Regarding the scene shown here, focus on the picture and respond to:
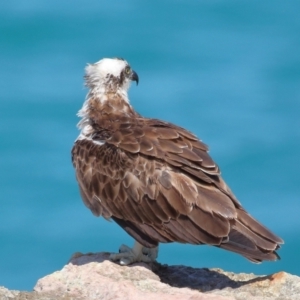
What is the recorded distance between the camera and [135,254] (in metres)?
9.44

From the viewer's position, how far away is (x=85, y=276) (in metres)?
8.43

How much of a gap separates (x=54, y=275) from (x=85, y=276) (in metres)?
0.28

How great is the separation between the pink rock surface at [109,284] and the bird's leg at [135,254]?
0.20 m

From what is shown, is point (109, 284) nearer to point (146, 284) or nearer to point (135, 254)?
point (146, 284)

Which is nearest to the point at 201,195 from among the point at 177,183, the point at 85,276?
the point at 177,183

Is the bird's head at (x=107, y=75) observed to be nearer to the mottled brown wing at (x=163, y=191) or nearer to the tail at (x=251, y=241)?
the mottled brown wing at (x=163, y=191)

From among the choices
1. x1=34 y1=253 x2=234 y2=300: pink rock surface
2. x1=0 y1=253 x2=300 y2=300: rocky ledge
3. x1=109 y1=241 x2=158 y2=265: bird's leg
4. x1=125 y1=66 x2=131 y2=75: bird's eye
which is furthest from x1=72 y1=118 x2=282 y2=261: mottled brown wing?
x1=125 y1=66 x2=131 y2=75: bird's eye

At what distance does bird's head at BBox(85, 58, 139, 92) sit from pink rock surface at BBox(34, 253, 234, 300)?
275 centimetres

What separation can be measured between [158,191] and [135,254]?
70cm

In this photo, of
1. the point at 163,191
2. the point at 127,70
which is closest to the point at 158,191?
the point at 163,191

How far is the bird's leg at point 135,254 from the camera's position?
9297 mm

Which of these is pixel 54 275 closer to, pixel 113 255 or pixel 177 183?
pixel 113 255

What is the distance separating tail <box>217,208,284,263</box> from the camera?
8773 millimetres

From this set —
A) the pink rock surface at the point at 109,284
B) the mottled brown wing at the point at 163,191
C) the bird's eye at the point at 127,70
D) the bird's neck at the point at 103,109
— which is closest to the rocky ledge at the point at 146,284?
the pink rock surface at the point at 109,284
